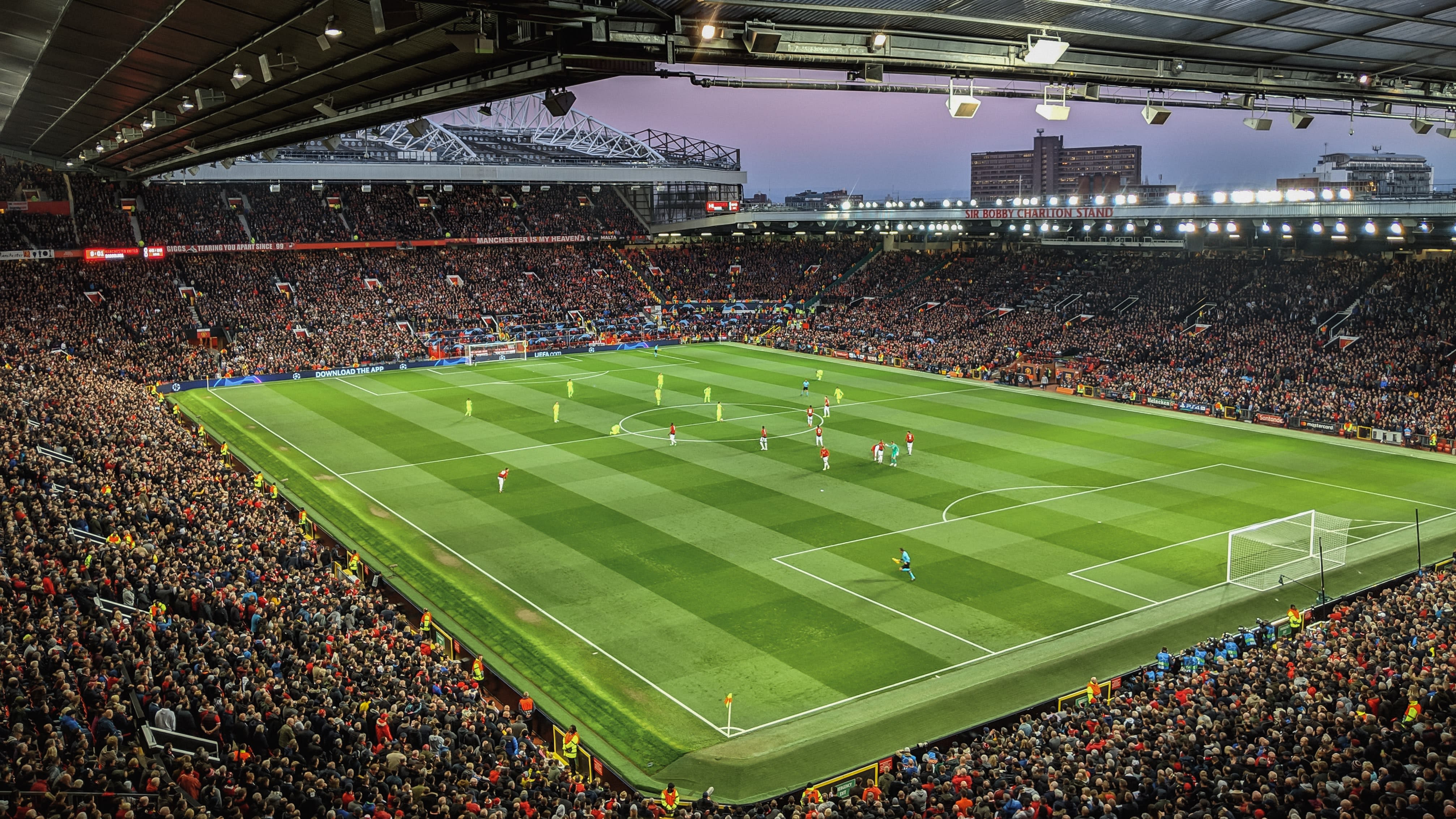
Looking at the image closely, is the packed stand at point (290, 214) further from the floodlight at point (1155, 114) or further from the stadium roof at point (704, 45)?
the floodlight at point (1155, 114)

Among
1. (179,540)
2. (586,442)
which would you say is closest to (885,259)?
(586,442)

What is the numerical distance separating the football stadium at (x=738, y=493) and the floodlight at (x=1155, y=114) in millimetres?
95

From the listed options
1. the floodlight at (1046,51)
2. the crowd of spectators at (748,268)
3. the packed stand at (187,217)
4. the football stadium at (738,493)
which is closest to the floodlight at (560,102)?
the football stadium at (738,493)

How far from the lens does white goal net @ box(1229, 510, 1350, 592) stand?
27.6 metres

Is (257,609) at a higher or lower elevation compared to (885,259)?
lower

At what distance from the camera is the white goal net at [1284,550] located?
27562 mm

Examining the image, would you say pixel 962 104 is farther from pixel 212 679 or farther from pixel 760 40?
pixel 212 679

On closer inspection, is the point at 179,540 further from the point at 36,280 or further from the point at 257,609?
the point at 36,280

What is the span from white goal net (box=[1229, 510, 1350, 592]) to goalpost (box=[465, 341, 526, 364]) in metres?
51.7

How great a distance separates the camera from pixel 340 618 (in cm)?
2131

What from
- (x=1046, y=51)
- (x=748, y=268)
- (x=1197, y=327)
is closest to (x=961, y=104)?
(x=1046, y=51)

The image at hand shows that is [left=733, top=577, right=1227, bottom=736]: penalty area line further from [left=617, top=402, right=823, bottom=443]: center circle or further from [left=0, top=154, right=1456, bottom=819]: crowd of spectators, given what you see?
[left=617, top=402, right=823, bottom=443]: center circle

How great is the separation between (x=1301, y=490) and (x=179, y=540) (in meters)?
34.4

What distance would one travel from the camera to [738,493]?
36031 millimetres
